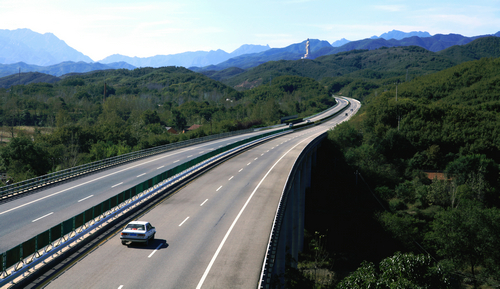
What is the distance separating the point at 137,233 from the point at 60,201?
496 inches

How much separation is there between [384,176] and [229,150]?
41939 mm

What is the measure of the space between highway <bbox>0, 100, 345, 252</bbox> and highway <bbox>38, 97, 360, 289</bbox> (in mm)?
5360

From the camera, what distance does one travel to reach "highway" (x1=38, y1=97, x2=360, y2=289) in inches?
654

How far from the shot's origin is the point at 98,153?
70.9 metres

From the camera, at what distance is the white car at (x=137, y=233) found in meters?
A: 20.1

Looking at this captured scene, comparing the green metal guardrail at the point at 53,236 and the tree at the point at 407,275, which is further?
the green metal guardrail at the point at 53,236

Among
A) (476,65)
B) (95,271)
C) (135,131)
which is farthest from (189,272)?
(476,65)

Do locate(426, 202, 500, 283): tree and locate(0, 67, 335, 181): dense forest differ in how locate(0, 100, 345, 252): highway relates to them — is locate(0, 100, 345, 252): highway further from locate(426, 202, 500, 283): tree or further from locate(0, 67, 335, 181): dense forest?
locate(426, 202, 500, 283): tree

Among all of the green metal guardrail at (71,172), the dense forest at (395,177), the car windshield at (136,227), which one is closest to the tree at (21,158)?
the dense forest at (395,177)

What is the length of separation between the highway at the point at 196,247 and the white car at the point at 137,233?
0.49 meters

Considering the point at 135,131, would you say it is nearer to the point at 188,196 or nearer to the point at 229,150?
the point at 229,150

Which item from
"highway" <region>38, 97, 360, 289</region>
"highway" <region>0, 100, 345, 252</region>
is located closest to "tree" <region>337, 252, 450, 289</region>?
"highway" <region>38, 97, 360, 289</region>

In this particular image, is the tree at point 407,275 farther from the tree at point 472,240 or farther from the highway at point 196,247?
the tree at point 472,240

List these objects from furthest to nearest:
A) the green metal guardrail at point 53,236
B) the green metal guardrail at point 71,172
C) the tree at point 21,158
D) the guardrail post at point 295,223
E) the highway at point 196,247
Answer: the tree at point 21,158, the guardrail post at point 295,223, the green metal guardrail at point 71,172, the highway at point 196,247, the green metal guardrail at point 53,236
